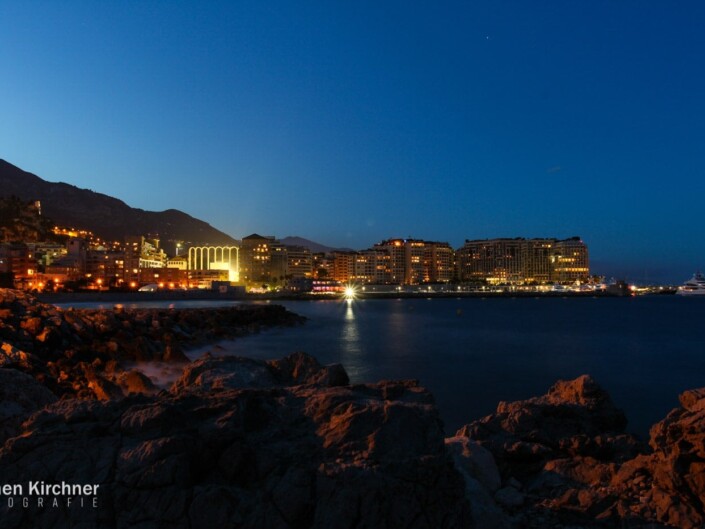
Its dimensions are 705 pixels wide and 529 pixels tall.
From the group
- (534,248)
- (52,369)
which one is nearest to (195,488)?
(52,369)

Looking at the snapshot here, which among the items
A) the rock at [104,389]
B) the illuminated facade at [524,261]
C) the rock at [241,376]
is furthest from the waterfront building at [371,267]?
the rock at [241,376]

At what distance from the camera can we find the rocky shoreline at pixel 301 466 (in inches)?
137

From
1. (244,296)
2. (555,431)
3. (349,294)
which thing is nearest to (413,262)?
(349,294)

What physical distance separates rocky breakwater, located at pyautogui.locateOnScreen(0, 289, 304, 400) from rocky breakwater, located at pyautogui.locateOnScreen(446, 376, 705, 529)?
653 centimetres

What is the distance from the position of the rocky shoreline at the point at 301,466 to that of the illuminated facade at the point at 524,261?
165649 millimetres

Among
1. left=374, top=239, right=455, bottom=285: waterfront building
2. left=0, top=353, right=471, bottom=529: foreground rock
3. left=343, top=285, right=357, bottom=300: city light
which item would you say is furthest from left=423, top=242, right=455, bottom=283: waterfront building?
left=0, top=353, right=471, bottom=529: foreground rock

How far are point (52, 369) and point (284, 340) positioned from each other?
1855cm

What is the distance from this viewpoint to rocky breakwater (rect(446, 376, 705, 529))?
5.12m

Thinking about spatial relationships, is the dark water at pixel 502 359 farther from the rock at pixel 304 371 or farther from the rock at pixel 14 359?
the rock at pixel 14 359

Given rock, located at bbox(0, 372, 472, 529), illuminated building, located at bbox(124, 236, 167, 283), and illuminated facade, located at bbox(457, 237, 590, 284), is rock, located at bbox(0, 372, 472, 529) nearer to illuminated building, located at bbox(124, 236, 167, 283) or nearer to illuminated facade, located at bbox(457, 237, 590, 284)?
illuminated building, located at bbox(124, 236, 167, 283)

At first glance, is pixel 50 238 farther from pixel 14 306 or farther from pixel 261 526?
pixel 261 526

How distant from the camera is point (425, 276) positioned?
534ft

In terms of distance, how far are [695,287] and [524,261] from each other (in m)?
46.7

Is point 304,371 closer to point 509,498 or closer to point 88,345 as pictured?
point 509,498
